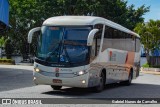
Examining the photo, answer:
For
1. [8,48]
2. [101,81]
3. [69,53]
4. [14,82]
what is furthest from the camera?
[8,48]

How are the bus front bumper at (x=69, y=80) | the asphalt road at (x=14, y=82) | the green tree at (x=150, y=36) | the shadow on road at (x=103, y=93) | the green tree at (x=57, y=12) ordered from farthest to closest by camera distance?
1. the green tree at (x=57, y=12)
2. the green tree at (x=150, y=36)
3. the asphalt road at (x=14, y=82)
4. the shadow on road at (x=103, y=93)
5. the bus front bumper at (x=69, y=80)

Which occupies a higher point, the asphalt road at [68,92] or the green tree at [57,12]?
the green tree at [57,12]

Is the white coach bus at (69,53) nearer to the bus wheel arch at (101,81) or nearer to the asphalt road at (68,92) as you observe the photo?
the bus wheel arch at (101,81)

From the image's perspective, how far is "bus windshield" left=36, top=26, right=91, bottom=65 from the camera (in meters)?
16.2

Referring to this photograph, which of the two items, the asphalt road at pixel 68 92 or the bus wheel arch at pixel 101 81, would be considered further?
the bus wheel arch at pixel 101 81

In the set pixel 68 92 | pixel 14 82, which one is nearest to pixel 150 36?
pixel 14 82

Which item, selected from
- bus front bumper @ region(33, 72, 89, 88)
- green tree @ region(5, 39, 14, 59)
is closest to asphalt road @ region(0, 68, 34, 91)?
bus front bumper @ region(33, 72, 89, 88)

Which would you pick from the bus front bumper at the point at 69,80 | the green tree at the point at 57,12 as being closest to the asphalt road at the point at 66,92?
the bus front bumper at the point at 69,80

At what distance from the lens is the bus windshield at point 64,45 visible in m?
16.2

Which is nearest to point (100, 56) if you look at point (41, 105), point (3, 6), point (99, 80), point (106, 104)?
point (99, 80)

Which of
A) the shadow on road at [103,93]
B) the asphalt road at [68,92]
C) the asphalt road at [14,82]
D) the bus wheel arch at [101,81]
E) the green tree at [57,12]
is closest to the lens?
the asphalt road at [68,92]

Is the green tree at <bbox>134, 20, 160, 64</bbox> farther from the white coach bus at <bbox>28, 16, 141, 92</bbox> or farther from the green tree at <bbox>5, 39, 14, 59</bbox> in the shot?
the white coach bus at <bbox>28, 16, 141, 92</bbox>

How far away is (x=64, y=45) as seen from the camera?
53.4 feet

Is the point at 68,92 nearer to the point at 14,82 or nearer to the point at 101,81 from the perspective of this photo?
the point at 101,81
